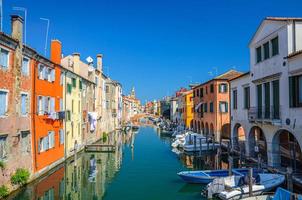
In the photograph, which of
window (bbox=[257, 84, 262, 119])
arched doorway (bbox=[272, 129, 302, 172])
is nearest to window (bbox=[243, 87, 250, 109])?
window (bbox=[257, 84, 262, 119])

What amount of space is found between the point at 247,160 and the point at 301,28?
1342 cm

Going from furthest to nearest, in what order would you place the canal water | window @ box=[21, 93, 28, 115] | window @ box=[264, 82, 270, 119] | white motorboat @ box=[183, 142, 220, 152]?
white motorboat @ box=[183, 142, 220, 152] < window @ box=[264, 82, 270, 119] < window @ box=[21, 93, 28, 115] < the canal water

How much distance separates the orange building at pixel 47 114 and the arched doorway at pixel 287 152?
17650 millimetres

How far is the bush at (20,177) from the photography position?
2008 centimetres

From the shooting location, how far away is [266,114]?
25000mm

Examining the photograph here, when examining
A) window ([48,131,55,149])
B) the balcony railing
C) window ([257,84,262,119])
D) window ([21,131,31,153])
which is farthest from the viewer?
window ([48,131,55,149])

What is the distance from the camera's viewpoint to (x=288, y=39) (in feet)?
70.6

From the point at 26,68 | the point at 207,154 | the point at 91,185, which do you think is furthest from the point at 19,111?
the point at 207,154

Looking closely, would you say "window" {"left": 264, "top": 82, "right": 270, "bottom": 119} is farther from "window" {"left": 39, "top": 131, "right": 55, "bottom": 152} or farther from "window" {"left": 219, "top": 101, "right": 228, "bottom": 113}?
"window" {"left": 219, "top": 101, "right": 228, "bottom": 113}

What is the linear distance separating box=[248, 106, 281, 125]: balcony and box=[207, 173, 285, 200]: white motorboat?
421 cm

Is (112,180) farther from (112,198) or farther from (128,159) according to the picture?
(128,159)

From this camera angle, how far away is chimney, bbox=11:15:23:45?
839 inches

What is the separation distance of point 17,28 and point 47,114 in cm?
836

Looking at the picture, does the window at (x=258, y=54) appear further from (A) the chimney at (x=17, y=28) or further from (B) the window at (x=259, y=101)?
(A) the chimney at (x=17, y=28)
